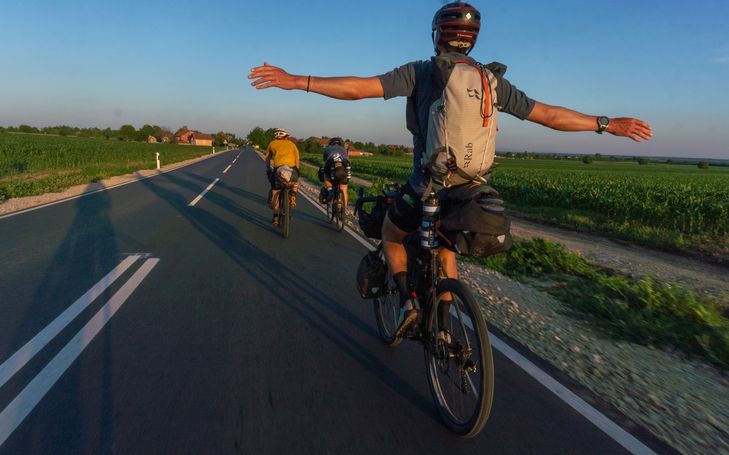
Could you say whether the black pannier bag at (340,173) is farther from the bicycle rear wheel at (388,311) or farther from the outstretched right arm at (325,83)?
the outstretched right arm at (325,83)

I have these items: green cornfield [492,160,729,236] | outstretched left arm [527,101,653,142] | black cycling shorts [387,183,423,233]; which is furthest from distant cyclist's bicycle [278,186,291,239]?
outstretched left arm [527,101,653,142]

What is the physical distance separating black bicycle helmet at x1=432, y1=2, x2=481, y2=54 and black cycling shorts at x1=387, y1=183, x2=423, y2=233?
33.9 inches

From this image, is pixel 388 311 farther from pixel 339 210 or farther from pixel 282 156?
pixel 339 210

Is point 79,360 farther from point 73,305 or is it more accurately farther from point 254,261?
point 254,261

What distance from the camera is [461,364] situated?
2.57 metres

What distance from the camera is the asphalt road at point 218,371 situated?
8.09ft

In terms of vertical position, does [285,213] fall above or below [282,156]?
below

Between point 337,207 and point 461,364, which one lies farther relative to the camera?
point 337,207

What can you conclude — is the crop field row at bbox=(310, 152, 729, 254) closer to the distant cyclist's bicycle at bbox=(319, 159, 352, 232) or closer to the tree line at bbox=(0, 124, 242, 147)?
the distant cyclist's bicycle at bbox=(319, 159, 352, 232)

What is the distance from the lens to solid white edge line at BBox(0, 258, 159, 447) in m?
2.54

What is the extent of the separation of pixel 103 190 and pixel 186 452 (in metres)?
15.5

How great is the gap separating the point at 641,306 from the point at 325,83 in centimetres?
436

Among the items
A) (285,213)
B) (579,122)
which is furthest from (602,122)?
(285,213)

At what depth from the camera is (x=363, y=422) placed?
2.65m
